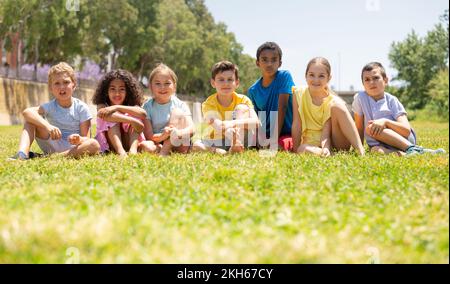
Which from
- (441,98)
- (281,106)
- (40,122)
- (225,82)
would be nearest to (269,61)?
(281,106)

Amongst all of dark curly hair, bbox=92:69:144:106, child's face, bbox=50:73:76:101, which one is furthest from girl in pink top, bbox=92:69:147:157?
child's face, bbox=50:73:76:101

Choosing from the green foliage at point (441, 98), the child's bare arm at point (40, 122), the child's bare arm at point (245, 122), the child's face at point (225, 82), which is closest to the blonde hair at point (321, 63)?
the child's bare arm at point (245, 122)

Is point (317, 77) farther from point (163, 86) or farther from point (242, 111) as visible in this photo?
point (163, 86)

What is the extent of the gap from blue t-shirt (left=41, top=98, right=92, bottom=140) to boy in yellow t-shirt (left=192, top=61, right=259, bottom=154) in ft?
6.09

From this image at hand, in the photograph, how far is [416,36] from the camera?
209 feet

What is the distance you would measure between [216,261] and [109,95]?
5.94 meters

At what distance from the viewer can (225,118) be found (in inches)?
324

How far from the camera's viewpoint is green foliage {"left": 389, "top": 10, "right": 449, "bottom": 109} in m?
60.7

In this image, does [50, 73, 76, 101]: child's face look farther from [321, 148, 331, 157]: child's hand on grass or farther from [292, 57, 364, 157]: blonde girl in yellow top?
[321, 148, 331, 157]: child's hand on grass

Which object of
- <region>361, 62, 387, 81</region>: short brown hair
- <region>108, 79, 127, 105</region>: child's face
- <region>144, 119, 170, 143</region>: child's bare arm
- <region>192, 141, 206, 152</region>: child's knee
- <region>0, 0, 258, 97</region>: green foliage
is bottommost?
<region>192, 141, 206, 152</region>: child's knee

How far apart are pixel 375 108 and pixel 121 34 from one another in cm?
4533

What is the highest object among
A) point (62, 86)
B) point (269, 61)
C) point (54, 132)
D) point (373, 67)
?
point (269, 61)
